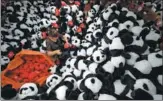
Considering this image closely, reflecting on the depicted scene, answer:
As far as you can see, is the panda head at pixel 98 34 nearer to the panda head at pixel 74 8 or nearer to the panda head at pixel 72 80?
the panda head at pixel 72 80

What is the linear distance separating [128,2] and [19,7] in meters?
1.12

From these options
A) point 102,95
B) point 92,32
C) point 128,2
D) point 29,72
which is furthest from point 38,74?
point 128,2

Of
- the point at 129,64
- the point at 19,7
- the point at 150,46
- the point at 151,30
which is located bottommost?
the point at 129,64

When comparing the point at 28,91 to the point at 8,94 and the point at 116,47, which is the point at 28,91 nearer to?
the point at 8,94

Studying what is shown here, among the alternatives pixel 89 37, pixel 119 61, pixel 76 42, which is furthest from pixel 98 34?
pixel 119 61

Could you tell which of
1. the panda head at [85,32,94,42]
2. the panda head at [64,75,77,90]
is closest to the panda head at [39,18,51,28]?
the panda head at [85,32,94,42]

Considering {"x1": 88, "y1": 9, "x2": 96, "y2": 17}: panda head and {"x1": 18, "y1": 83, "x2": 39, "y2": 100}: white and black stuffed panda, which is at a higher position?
{"x1": 88, "y1": 9, "x2": 96, "y2": 17}: panda head

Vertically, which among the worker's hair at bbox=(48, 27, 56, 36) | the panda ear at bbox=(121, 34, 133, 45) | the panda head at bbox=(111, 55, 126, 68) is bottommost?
the panda head at bbox=(111, 55, 126, 68)

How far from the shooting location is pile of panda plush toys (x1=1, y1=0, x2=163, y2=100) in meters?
1.44

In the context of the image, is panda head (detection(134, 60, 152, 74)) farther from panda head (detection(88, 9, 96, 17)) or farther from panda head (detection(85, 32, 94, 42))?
panda head (detection(88, 9, 96, 17))

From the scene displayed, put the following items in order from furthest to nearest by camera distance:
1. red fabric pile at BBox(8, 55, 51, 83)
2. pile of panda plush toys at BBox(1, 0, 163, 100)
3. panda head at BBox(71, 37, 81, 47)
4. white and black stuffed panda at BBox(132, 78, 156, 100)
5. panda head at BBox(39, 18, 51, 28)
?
panda head at BBox(39, 18, 51, 28) < panda head at BBox(71, 37, 81, 47) < red fabric pile at BBox(8, 55, 51, 83) < pile of panda plush toys at BBox(1, 0, 163, 100) < white and black stuffed panda at BBox(132, 78, 156, 100)

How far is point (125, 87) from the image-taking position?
1.43 metres

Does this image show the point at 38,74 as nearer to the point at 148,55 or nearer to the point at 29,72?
the point at 29,72

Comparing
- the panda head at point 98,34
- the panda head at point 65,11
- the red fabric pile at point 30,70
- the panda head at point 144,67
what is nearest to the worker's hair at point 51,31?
the panda head at point 65,11
